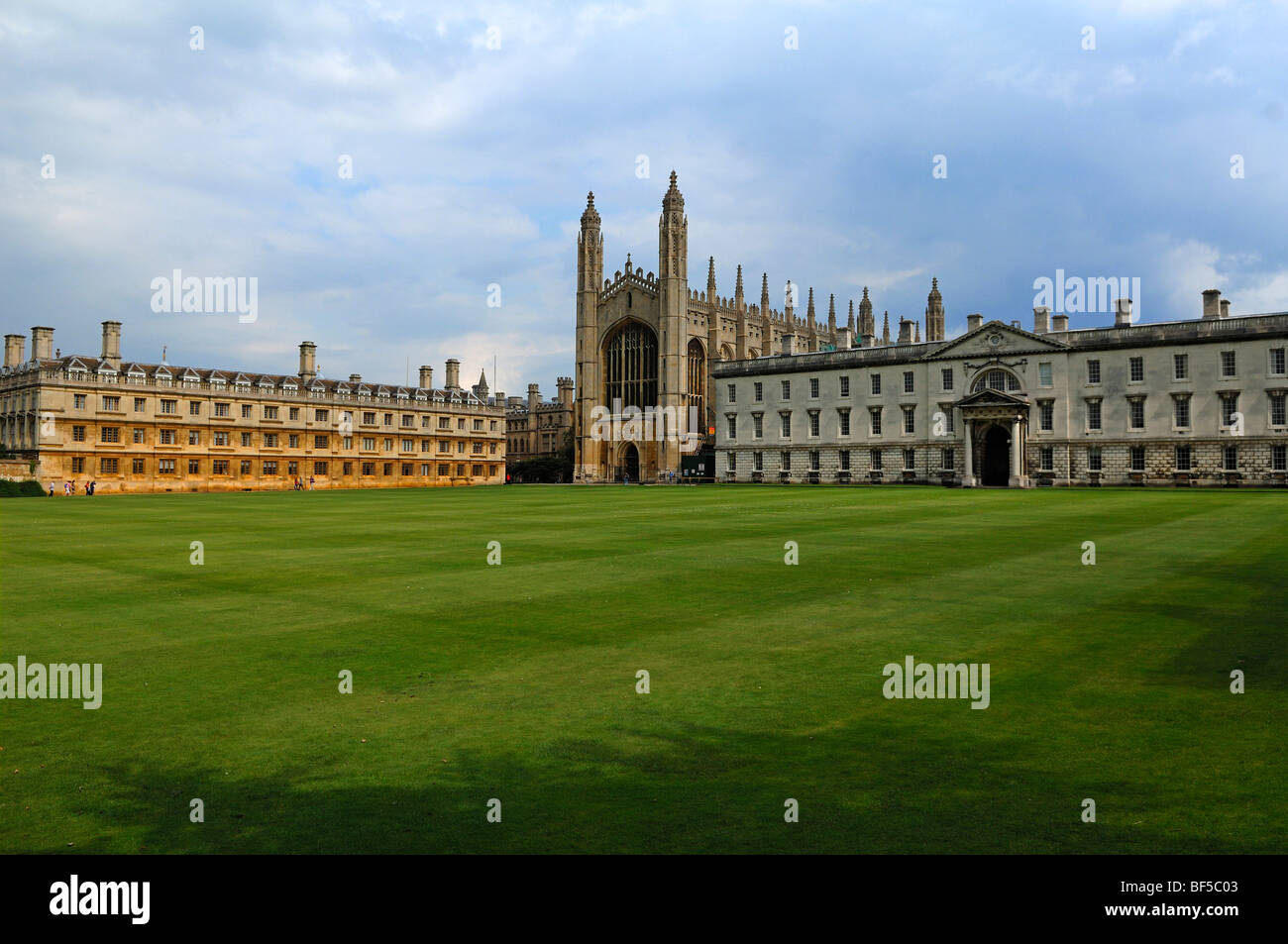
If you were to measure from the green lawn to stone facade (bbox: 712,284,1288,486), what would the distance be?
48.7m

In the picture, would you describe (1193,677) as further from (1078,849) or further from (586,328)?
(586,328)

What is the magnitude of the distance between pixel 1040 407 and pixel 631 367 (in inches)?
1974

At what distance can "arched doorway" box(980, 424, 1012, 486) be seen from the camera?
222 ft

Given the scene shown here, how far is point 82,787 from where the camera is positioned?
20.1 feet

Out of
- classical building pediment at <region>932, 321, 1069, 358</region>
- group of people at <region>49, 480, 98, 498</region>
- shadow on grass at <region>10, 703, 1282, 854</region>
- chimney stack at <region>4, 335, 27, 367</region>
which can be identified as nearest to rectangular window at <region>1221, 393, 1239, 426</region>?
classical building pediment at <region>932, 321, 1069, 358</region>

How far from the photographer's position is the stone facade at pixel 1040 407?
5791cm

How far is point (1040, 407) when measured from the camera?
65.5 m

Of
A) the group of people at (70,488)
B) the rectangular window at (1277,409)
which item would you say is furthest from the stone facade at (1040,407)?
the group of people at (70,488)

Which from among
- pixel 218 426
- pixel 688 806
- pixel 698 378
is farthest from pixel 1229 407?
pixel 218 426

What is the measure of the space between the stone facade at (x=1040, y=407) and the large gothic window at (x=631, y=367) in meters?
22.5

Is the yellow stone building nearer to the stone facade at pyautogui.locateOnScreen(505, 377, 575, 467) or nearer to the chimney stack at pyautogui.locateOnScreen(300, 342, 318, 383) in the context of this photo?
the chimney stack at pyautogui.locateOnScreen(300, 342, 318, 383)

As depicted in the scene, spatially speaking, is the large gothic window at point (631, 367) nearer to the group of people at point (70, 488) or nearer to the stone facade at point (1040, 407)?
the stone facade at point (1040, 407)

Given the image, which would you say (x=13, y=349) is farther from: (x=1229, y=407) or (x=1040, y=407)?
(x=1229, y=407)

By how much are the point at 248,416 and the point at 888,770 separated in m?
88.2
